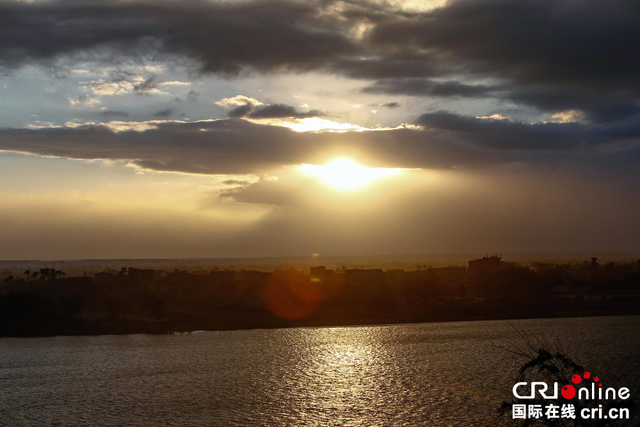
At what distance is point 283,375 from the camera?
42719mm

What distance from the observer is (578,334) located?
6034cm

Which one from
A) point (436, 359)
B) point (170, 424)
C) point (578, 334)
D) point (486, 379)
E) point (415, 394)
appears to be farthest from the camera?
point (578, 334)

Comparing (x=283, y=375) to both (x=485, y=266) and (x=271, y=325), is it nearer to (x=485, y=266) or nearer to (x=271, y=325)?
(x=271, y=325)

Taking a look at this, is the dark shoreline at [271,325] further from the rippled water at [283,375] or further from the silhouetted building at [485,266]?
the silhouetted building at [485,266]

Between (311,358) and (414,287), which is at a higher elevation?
(414,287)

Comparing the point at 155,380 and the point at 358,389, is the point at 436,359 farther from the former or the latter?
the point at 155,380

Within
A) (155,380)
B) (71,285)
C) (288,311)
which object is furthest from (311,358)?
(71,285)

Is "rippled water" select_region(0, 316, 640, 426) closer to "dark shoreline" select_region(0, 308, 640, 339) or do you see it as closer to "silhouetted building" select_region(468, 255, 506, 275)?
"dark shoreline" select_region(0, 308, 640, 339)

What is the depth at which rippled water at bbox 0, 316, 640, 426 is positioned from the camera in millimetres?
31844

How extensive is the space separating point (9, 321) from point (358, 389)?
4680cm

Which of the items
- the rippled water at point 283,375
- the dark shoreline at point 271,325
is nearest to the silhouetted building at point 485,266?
the dark shoreline at point 271,325

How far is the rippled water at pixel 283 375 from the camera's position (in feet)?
104

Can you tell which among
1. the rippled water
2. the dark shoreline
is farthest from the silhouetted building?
the rippled water

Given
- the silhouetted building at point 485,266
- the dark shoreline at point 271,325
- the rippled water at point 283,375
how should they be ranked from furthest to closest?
the silhouetted building at point 485,266 → the dark shoreline at point 271,325 → the rippled water at point 283,375
